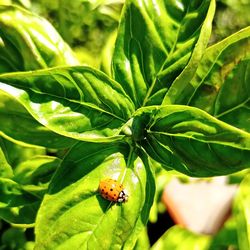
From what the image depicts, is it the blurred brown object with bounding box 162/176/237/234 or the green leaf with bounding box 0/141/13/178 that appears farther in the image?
the blurred brown object with bounding box 162/176/237/234

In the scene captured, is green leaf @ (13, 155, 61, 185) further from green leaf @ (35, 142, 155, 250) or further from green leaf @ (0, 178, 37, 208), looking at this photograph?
green leaf @ (35, 142, 155, 250)

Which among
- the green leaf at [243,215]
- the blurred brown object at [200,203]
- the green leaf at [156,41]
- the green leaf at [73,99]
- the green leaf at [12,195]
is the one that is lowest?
the blurred brown object at [200,203]

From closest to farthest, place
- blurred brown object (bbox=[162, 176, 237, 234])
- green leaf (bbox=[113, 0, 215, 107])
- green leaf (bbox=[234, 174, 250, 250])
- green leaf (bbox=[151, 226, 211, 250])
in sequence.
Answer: green leaf (bbox=[113, 0, 215, 107])
green leaf (bbox=[234, 174, 250, 250])
green leaf (bbox=[151, 226, 211, 250])
blurred brown object (bbox=[162, 176, 237, 234])

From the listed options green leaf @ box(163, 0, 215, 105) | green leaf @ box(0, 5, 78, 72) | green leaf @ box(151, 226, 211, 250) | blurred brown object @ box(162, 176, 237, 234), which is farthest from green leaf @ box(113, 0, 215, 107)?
blurred brown object @ box(162, 176, 237, 234)

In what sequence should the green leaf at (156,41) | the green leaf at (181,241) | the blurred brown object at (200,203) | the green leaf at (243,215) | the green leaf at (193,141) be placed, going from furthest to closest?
1. the blurred brown object at (200,203)
2. the green leaf at (181,241)
3. the green leaf at (243,215)
4. the green leaf at (156,41)
5. the green leaf at (193,141)

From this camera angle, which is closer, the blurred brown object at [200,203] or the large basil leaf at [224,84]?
the large basil leaf at [224,84]

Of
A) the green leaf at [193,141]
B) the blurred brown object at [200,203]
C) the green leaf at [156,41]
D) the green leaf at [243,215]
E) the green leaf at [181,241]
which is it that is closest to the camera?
the green leaf at [193,141]

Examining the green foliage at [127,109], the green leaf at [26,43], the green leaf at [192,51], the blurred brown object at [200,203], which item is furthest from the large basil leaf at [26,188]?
the blurred brown object at [200,203]

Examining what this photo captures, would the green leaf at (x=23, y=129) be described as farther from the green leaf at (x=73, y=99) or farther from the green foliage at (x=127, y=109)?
the green leaf at (x=73, y=99)

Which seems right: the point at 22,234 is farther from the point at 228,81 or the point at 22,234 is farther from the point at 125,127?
the point at 228,81
